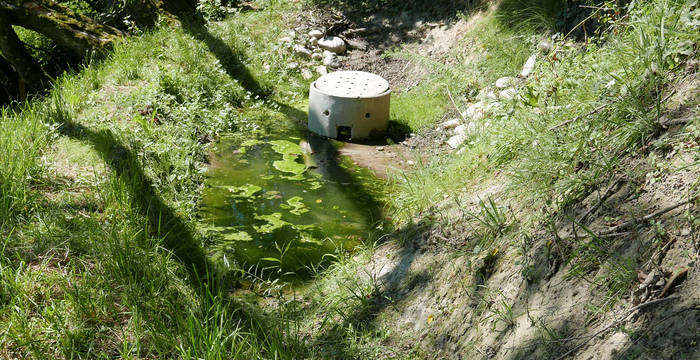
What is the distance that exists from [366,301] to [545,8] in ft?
15.1

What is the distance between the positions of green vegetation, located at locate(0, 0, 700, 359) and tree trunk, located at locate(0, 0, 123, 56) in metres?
1.11

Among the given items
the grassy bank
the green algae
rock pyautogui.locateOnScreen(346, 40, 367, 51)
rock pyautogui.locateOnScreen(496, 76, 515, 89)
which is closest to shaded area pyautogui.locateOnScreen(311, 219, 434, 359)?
the grassy bank

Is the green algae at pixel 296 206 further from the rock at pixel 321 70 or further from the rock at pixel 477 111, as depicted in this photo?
the rock at pixel 321 70

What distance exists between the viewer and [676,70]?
3.58 meters

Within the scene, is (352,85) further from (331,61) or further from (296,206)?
(296,206)

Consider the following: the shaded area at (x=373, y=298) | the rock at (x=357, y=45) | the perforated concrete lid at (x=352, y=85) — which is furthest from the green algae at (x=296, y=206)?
the rock at (x=357, y=45)

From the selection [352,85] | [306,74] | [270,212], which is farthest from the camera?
[306,74]

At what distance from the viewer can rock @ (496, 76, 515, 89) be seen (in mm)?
5886

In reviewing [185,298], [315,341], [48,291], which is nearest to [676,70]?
[315,341]

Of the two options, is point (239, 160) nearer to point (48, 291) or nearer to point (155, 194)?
point (155, 194)

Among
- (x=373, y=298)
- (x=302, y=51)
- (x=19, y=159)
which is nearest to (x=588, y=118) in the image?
(x=373, y=298)

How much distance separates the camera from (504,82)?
6.27m

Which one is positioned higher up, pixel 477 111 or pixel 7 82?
pixel 7 82

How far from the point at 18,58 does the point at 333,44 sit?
165 inches
